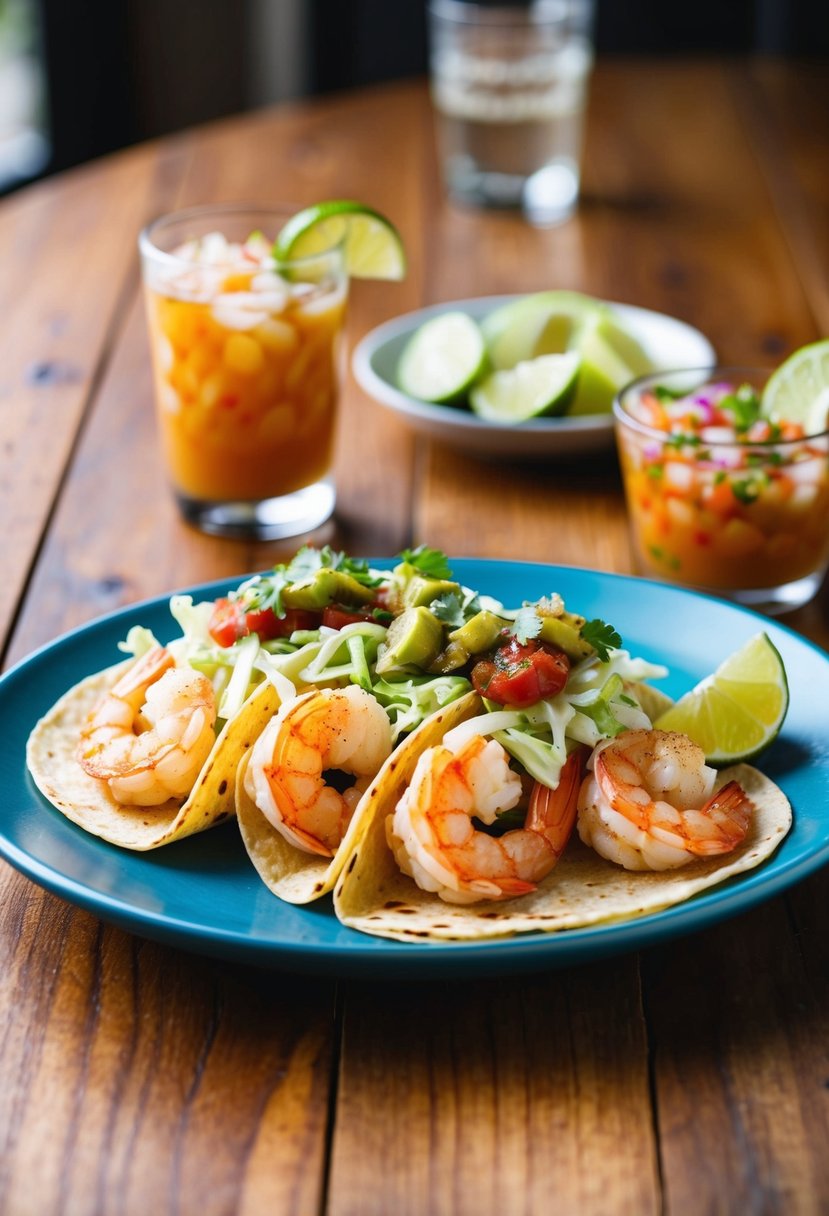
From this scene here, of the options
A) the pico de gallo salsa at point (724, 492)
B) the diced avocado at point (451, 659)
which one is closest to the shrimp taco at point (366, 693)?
the diced avocado at point (451, 659)

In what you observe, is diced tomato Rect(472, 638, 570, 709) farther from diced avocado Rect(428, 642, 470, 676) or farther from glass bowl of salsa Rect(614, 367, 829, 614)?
glass bowl of salsa Rect(614, 367, 829, 614)

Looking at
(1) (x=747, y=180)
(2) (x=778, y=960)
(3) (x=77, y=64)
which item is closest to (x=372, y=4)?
(3) (x=77, y=64)

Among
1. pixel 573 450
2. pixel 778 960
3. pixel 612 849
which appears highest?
pixel 612 849

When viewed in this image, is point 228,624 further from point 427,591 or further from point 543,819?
point 543,819

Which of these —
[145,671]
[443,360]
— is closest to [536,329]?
[443,360]

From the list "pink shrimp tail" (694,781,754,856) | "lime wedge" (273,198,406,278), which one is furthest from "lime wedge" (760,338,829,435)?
"pink shrimp tail" (694,781,754,856)

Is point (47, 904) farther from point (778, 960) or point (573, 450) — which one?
point (573, 450)

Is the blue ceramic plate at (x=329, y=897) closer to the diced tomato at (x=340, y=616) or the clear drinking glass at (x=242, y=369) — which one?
the diced tomato at (x=340, y=616)
